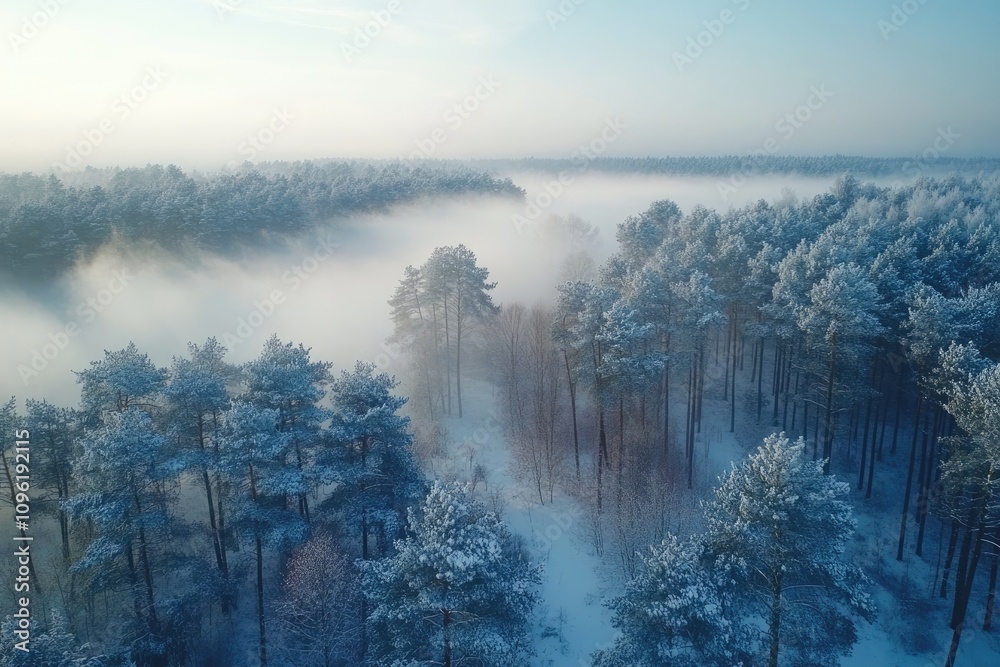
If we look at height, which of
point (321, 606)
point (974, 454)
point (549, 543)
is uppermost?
point (974, 454)

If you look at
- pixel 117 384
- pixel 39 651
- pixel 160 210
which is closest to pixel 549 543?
pixel 117 384

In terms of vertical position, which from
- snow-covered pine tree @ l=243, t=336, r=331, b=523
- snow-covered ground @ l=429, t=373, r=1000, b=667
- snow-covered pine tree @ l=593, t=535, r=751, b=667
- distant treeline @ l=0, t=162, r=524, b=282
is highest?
distant treeline @ l=0, t=162, r=524, b=282

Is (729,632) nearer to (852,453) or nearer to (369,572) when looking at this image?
(369,572)

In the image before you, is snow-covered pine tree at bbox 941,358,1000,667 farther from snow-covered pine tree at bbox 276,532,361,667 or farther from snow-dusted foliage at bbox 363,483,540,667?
snow-covered pine tree at bbox 276,532,361,667

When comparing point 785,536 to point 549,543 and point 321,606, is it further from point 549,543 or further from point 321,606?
point 321,606

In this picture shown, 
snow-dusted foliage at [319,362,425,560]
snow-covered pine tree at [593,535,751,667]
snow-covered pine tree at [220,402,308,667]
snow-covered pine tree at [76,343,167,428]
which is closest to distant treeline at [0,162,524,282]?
snow-covered pine tree at [76,343,167,428]
